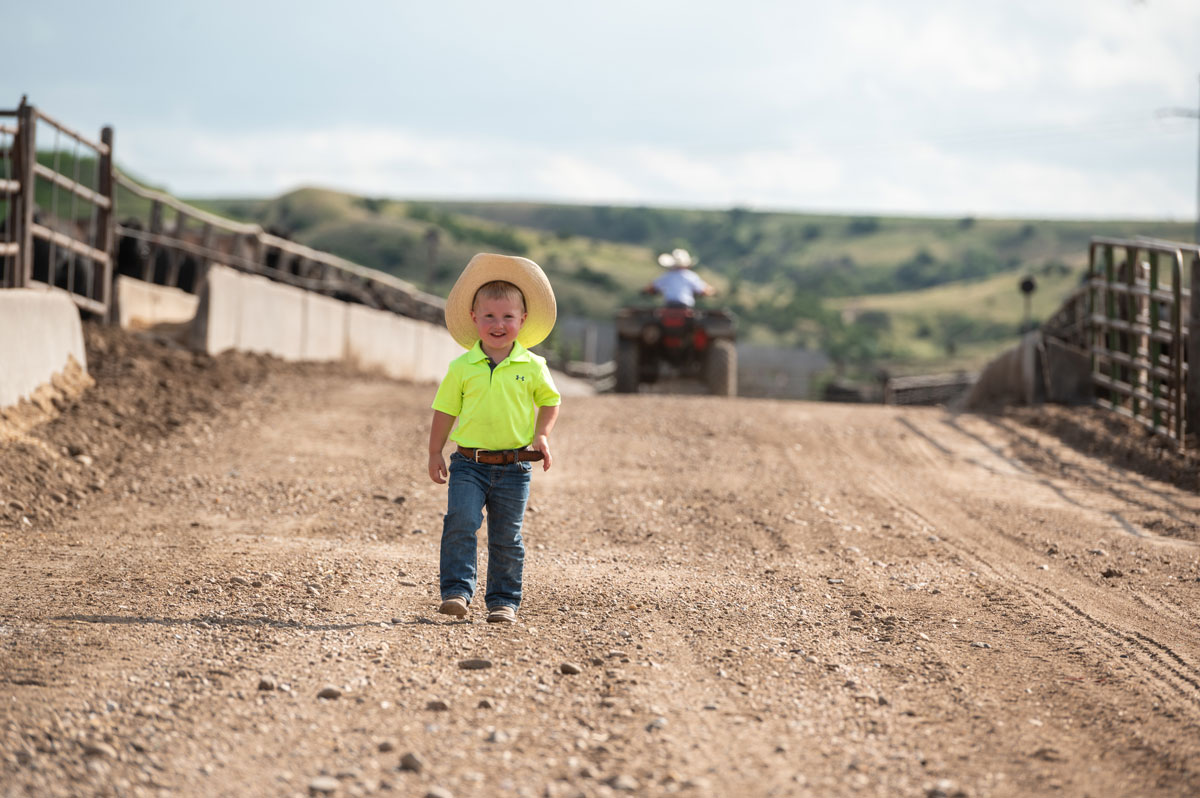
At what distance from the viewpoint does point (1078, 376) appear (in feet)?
44.1

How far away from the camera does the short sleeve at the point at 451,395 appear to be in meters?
5.01

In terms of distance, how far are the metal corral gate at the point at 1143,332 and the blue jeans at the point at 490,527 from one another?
7358mm

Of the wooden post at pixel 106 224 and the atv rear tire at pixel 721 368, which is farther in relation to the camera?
the atv rear tire at pixel 721 368

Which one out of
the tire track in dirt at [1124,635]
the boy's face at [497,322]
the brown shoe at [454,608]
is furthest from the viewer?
the boy's face at [497,322]

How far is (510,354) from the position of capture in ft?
16.7

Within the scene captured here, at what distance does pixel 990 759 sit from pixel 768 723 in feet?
2.12

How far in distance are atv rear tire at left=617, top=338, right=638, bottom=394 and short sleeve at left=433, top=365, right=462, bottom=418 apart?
12205 mm

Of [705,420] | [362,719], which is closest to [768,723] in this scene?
[362,719]

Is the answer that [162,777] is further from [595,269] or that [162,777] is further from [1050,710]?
[595,269]

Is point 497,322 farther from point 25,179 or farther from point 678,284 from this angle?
point 678,284

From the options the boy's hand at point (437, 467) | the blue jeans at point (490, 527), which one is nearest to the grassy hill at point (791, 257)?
the blue jeans at point (490, 527)

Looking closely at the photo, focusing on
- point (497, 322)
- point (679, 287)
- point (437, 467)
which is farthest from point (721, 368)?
point (437, 467)

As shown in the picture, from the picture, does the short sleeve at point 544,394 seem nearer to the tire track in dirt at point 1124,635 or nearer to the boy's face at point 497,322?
the boy's face at point 497,322

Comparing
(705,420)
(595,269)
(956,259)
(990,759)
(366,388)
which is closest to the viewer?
(990,759)
